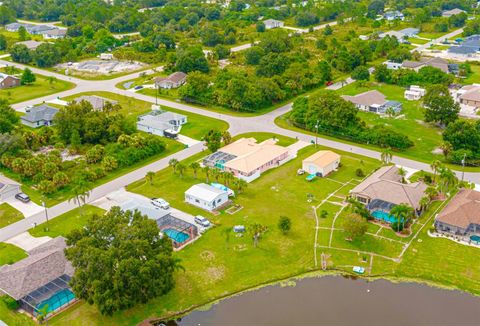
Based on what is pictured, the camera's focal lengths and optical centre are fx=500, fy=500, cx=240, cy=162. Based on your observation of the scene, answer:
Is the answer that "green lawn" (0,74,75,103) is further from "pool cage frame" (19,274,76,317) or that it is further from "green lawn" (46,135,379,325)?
"pool cage frame" (19,274,76,317)

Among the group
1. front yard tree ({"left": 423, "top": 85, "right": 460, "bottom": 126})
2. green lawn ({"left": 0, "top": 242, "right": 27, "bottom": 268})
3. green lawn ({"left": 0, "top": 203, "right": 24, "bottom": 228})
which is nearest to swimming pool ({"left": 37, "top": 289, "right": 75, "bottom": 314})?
green lawn ({"left": 0, "top": 242, "right": 27, "bottom": 268})

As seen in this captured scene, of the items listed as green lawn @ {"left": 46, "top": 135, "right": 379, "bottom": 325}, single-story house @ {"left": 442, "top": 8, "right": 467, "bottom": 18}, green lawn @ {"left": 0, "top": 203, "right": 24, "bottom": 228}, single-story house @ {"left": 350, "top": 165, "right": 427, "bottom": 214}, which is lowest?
green lawn @ {"left": 0, "top": 203, "right": 24, "bottom": 228}

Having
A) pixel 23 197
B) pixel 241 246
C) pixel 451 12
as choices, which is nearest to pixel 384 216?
pixel 241 246

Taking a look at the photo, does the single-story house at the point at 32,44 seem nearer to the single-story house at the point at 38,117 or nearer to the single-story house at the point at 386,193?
the single-story house at the point at 38,117

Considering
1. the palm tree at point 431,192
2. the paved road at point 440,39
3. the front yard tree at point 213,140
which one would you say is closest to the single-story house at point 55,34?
the front yard tree at point 213,140

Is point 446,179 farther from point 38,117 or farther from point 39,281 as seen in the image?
point 38,117

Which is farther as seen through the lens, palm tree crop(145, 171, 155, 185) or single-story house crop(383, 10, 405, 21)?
single-story house crop(383, 10, 405, 21)
